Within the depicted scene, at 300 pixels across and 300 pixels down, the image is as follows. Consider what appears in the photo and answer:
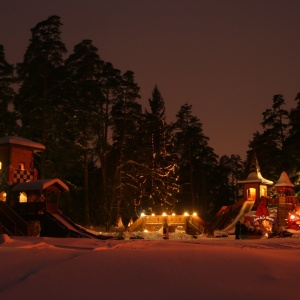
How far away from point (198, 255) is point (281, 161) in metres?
42.1

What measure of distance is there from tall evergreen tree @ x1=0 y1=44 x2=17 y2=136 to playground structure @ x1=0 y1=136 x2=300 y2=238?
7.52 meters

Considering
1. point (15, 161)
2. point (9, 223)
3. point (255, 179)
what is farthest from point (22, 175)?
point (255, 179)

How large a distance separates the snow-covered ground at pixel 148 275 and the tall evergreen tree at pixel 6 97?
31.0m

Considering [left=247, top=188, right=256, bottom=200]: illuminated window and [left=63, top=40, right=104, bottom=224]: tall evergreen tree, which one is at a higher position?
[left=63, top=40, right=104, bottom=224]: tall evergreen tree

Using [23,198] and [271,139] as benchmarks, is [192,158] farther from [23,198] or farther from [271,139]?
[23,198]

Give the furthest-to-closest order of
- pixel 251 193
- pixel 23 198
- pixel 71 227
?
pixel 251 193 < pixel 23 198 < pixel 71 227

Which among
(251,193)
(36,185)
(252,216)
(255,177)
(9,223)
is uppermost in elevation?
(255,177)

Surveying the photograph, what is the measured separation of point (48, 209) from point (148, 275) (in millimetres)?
20415

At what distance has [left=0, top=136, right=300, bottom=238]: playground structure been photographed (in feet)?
98.1

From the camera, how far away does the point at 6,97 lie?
45.2 meters

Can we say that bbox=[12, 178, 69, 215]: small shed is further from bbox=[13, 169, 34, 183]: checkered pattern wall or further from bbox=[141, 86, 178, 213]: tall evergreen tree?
bbox=[141, 86, 178, 213]: tall evergreen tree

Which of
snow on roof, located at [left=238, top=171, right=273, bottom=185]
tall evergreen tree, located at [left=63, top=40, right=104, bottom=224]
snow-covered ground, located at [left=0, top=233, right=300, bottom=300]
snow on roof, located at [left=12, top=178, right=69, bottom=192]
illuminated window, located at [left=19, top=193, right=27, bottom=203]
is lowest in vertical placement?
snow-covered ground, located at [left=0, top=233, right=300, bottom=300]

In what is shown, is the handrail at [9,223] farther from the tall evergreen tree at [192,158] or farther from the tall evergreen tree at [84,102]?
the tall evergreen tree at [192,158]

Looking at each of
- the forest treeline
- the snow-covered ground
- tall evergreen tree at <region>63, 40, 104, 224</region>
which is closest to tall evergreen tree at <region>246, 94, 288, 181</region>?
the forest treeline
